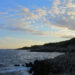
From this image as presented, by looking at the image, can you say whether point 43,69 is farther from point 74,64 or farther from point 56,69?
point 74,64

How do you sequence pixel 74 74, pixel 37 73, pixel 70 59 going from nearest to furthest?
pixel 74 74 → pixel 37 73 → pixel 70 59

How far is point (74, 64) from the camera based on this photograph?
1844cm

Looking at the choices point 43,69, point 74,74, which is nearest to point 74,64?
point 74,74

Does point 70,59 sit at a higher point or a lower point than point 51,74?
higher

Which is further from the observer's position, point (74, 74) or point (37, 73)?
point (37, 73)

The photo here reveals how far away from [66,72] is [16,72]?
219 inches

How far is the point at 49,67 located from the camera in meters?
18.0

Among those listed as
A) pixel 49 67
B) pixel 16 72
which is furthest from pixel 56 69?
pixel 16 72

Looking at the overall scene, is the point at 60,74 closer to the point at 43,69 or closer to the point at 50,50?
the point at 43,69

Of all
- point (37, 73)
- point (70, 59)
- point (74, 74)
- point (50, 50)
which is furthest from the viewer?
point (50, 50)

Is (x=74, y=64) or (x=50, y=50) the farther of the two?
(x=50, y=50)

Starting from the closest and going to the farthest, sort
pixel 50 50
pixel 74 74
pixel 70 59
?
1. pixel 74 74
2. pixel 70 59
3. pixel 50 50

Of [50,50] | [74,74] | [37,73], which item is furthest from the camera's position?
[50,50]

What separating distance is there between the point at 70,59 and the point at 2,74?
8.39 meters
